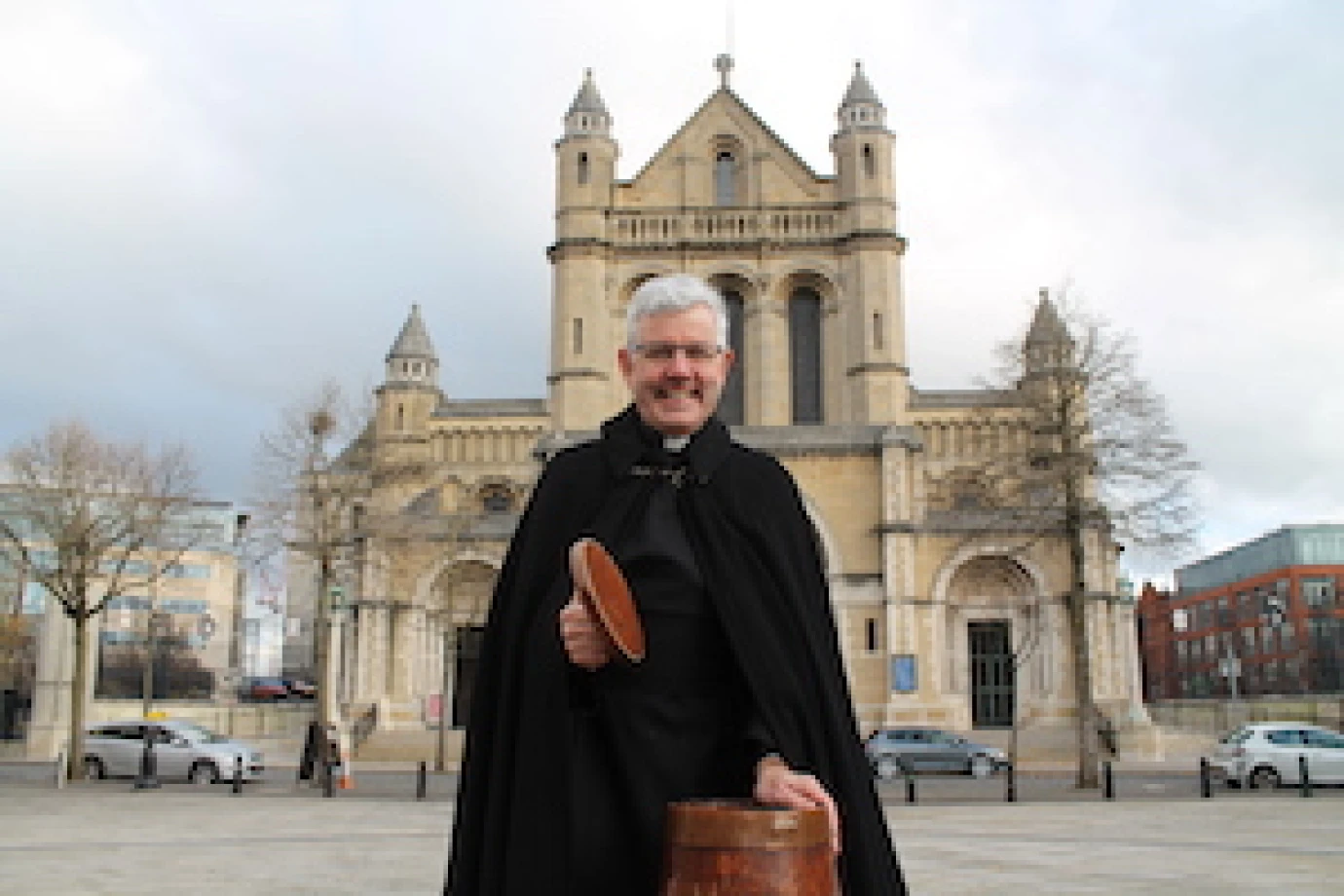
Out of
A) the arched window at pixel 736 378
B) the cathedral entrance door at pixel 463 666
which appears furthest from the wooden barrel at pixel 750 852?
the arched window at pixel 736 378

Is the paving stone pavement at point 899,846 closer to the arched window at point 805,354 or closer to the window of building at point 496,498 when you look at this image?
the window of building at point 496,498

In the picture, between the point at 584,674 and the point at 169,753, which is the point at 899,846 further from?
the point at 169,753

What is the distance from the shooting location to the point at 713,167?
150 ft

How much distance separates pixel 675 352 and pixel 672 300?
126 mm

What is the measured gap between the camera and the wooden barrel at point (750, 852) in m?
1.98

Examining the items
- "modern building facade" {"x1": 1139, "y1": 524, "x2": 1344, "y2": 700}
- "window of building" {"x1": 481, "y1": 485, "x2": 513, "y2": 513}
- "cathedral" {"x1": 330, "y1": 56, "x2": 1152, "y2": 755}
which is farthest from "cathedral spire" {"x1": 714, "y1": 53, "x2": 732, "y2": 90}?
"modern building facade" {"x1": 1139, "y1": 524, "x2": 1344, "y2": 700}

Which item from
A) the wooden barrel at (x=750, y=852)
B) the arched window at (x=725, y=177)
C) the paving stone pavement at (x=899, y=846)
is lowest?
the paving stone pavement at (x=899, y=846)

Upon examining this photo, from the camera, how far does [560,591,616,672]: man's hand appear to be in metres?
2.21

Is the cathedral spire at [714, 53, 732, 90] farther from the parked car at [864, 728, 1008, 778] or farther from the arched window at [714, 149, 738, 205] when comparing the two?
the parked car at [864, 728, 1008, 778]

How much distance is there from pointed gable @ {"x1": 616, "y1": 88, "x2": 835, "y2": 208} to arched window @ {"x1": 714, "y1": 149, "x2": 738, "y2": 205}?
35 cm

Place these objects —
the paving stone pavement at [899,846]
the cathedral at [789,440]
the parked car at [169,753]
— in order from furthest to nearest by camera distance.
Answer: the cathedral at [789,440] < the parked car at [169,753] < the paving stone pavement at [899,846]

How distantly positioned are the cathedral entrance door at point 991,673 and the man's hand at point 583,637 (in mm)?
33142

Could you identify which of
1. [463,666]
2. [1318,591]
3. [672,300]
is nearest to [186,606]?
[463,666]

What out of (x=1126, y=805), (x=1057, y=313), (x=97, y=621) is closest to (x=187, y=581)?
(x=97, y=621)
